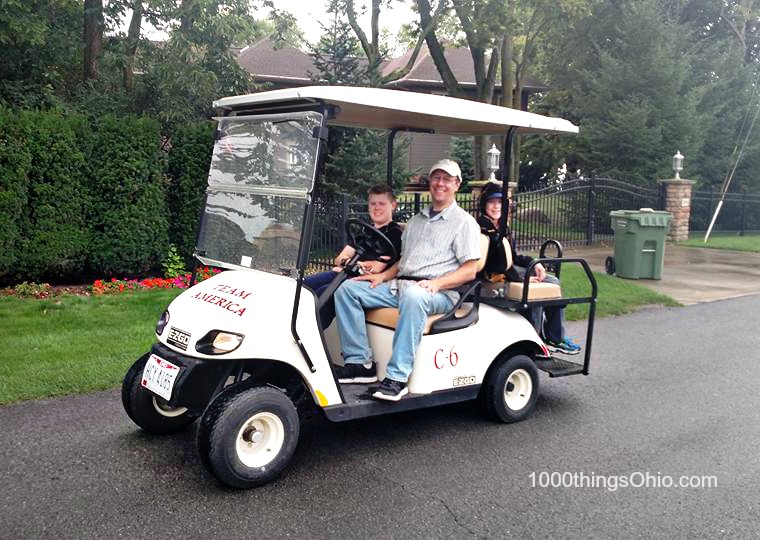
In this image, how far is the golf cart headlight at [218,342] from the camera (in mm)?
3734

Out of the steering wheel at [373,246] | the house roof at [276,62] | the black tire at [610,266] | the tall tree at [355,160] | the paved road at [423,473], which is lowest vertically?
the paved road at [423,473]

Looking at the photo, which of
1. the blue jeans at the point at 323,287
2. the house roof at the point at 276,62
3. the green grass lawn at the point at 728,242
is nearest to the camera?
the blue jeans at the point at 323,287

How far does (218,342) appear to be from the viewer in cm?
375

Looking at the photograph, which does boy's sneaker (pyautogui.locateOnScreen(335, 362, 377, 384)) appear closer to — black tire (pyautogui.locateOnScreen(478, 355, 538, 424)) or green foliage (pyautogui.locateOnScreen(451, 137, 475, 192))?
black tire (pyautogui.locateOnScreen(478, 355, 538, 424))

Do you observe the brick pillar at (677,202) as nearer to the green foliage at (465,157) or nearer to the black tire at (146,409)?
the green foliage at (465,157)

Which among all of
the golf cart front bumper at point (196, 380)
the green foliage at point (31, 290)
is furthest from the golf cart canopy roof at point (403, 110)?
the green foliage at point (31, 290)

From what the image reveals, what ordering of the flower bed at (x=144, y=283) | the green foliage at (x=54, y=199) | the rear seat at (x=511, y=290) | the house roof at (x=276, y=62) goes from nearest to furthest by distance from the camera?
the rear seat at (x=511, y=290) < the green foliage at (x=54, y=199) < the flower bed at (x=144, y=283) < the house roof at (x=276, y=62)

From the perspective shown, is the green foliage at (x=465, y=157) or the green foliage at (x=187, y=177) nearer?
the green foliage at (x=187, y=177)

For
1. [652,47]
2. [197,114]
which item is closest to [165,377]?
[197,114]

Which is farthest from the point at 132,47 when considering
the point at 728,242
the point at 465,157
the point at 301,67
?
the point at 301,67

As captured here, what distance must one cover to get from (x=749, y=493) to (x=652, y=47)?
1672 cm

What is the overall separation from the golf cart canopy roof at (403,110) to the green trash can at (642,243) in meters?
6.55

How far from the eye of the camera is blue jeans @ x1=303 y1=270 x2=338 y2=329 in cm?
444

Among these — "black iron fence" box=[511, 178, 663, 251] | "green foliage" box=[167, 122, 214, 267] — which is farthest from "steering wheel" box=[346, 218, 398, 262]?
"black iron fence" box=[511, 178, 663, 251]
